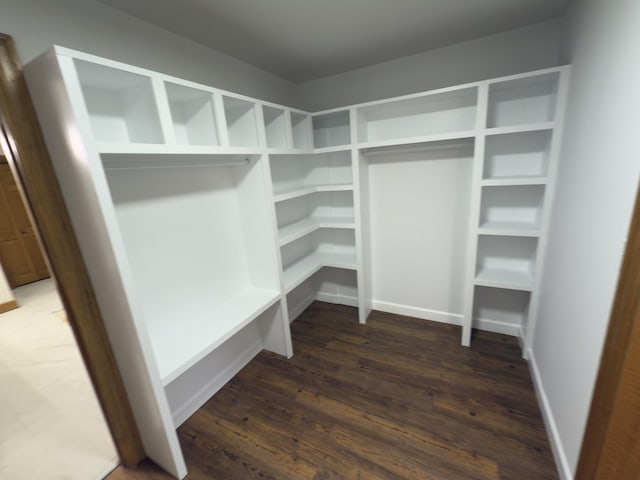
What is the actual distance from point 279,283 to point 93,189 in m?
1.36

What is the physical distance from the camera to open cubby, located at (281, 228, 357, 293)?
2.68 m

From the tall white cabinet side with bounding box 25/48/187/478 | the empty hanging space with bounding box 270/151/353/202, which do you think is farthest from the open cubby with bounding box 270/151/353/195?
the tall white cabinet side with bounding box 25/48/187/478

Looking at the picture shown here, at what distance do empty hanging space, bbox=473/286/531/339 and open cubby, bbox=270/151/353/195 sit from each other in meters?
1.69

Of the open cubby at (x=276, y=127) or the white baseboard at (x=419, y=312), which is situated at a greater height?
the open cubby at (x=276, y=127)

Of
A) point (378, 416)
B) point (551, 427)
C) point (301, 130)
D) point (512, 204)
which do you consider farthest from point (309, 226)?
point (551, 427)

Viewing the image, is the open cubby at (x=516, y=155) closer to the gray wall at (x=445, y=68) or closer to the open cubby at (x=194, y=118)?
the gray wall at (x=445, y=68)

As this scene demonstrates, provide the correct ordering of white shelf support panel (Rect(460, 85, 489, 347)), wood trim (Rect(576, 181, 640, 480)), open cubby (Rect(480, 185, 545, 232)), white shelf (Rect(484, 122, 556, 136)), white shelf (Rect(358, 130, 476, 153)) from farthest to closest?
1. open cubby (Rect(480, 185, 545, 232))
2. white shelf (Rect(358, 130, 476, 153))
3. white shelf support panel (Rect(460, 85, 489, 347))
4. white shelf (Rect(484, 122, 556, 136))
5. wood trim (Rect(576, 181, 640, 480))

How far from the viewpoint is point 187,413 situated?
1882 millimetres

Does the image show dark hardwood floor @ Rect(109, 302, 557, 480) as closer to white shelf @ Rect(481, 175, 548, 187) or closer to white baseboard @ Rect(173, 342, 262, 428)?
white baseboard @ Rect(173, 342, 262, 428)

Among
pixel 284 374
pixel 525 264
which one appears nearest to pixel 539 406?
pixel 525 264

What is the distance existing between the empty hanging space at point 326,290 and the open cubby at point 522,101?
1983 mm

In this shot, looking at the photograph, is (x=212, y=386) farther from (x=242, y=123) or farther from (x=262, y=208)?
(x=242, y=123)

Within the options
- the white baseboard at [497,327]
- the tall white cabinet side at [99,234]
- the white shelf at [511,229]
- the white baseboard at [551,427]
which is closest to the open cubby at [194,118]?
the tall white cabinet side at [99,234]

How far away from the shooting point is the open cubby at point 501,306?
241 cm
